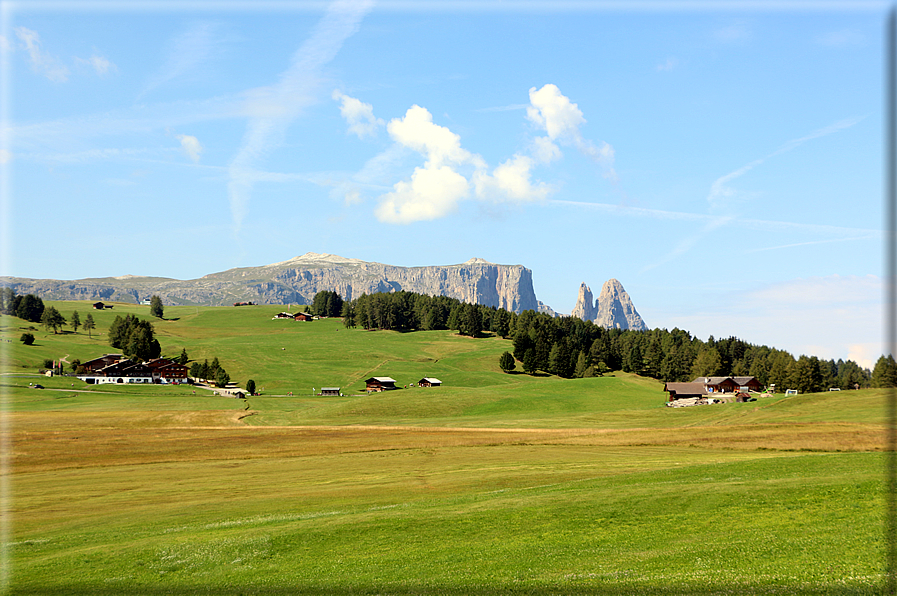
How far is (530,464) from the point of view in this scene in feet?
168

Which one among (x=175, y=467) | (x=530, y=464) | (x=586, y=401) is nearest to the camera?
(x=530, y=464)

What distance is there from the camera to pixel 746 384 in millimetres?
161375

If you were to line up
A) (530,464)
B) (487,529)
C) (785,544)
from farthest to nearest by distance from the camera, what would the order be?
(530,464)
(487,529)
(785,544)

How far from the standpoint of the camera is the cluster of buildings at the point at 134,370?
16900cm

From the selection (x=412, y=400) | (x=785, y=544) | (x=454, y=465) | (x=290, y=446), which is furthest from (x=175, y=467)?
(x=412, y=400)

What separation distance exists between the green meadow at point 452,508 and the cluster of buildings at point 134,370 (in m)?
89.6

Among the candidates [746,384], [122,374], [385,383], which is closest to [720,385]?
[746,384]

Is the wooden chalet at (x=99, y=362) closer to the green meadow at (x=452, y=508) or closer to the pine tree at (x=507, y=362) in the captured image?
the green meadow at (x=452, y=508)

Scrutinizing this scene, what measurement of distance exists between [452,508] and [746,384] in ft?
501

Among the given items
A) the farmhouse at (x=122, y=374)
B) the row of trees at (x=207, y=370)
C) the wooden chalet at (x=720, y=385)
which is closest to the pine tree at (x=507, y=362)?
the wooden chalet at (x=720, y=385)

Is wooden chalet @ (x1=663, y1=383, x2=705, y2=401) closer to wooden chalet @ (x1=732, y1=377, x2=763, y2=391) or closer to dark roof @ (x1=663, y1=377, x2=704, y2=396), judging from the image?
dark roof @ (x1=663, y1=377, x2=704, y2=396)

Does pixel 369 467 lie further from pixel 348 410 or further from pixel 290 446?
pixel 348 410

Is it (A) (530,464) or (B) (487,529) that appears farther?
(A) (530,464)

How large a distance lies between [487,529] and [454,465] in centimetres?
2583
